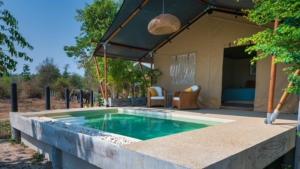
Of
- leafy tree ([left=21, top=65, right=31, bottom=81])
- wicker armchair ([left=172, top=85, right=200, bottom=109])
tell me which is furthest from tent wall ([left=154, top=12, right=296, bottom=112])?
leafy tree ([left=21, top=65, right=31, bottom=81])

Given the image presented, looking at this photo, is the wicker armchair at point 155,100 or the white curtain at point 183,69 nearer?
the wicker armchair at point 155,100

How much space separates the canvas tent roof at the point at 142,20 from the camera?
22.8 ft

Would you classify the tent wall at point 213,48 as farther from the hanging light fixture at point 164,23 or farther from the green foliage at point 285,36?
the green foliage at point 285,36

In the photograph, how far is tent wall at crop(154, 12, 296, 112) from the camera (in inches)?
287

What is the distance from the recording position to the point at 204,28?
8945 mm

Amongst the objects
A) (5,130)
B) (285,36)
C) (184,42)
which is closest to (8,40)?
(285,36)

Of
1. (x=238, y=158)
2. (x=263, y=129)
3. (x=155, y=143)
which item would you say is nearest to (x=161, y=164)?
(x=155, y=143)

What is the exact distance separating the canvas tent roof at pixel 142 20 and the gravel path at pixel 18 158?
4928 mm

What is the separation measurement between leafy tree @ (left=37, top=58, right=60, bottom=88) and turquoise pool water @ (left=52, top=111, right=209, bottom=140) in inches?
588

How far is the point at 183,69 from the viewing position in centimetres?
972

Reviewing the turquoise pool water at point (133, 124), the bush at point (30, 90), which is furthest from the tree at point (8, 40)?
the bush at point (30, 90)

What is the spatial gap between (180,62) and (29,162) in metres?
7.40

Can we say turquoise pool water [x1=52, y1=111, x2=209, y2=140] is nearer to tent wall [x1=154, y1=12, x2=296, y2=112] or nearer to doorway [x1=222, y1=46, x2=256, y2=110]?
tent wall [x1=154, y1=12, x2=296, y2=112]

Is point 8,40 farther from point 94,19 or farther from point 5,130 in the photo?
point 94,19
